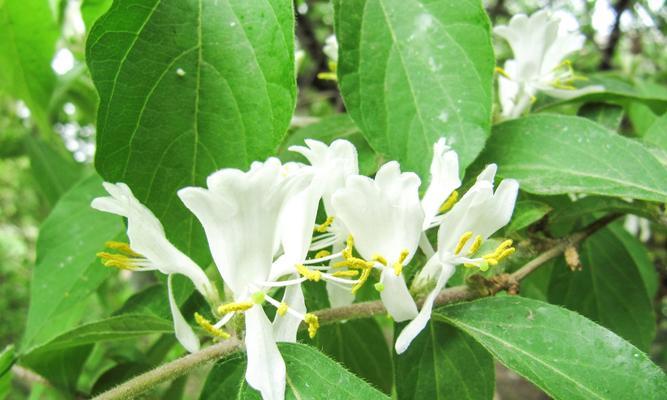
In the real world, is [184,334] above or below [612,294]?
above

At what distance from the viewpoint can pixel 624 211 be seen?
2.68ft

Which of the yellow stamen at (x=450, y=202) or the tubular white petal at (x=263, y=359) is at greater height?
the yellow stamen at (x=450, y=202)

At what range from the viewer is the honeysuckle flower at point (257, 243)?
20.8 inches

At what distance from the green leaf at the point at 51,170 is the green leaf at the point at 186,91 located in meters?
0.80

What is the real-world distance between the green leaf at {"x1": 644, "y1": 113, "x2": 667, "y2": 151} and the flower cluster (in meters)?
0.33

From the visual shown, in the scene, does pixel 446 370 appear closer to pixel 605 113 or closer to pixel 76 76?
pixel 605 113

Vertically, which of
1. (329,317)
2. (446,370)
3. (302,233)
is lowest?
(446,370)

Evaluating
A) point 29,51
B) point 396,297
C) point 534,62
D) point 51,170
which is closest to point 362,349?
point 396,297

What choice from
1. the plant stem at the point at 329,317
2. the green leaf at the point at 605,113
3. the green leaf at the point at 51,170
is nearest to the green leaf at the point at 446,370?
the plant stem at the point at 329,317

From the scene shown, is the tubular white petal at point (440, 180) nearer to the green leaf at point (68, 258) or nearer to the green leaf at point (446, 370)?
the green leaf at point (446, 370)

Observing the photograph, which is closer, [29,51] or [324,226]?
[324,226]

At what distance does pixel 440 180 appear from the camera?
2.06 feet

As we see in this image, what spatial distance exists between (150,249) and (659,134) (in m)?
0.64

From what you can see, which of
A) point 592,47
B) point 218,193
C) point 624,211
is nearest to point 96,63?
point 218,193
